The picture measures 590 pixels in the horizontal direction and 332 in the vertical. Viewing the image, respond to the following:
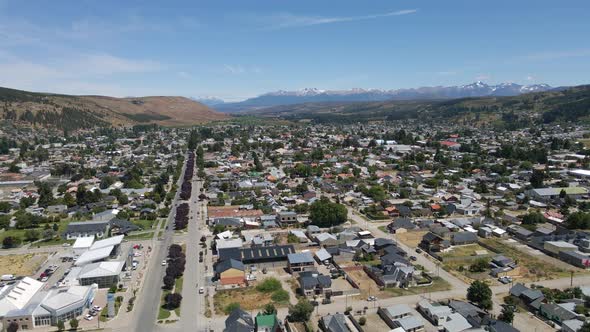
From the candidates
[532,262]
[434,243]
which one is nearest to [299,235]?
[434,243]

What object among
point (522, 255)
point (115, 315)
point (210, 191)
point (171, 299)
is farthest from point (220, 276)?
point (210, 191)

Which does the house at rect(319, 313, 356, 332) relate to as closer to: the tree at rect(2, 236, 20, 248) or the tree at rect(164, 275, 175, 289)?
the tree at rect(164, 275, 175, 289)

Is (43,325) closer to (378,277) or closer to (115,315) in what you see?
(115,315)

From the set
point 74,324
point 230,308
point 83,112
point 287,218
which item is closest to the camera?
point 74,324

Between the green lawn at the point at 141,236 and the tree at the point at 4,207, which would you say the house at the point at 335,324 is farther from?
the tree at the point at 4,207

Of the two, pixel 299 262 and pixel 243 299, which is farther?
pixel 299 262

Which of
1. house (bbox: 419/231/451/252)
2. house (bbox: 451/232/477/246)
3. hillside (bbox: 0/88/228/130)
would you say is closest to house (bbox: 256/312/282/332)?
house (bbox: 419/231/451/252)

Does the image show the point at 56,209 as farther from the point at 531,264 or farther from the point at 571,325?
the point at 571,325

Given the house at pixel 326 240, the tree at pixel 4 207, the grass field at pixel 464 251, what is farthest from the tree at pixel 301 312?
the tree at pixel 4 207
